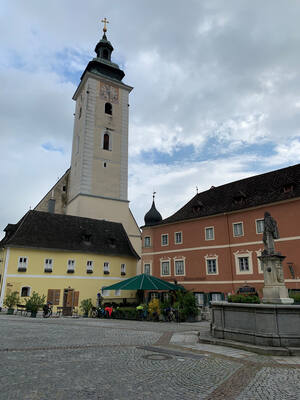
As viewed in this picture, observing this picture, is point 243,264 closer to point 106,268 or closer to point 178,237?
point 178,237

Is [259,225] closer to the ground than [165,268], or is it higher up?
higher up

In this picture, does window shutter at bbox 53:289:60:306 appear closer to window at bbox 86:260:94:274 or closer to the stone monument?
window at bbox 86:260:94:274

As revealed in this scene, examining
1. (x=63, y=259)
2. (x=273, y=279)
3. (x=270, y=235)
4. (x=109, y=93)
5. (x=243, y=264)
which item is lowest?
(x=273, y=279)

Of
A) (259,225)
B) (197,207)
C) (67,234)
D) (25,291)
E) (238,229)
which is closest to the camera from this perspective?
(259,225)

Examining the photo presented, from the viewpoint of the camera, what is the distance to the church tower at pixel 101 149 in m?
40.6

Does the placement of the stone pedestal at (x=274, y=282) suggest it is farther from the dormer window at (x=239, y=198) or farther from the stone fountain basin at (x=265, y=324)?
the dormer window at (x=239, y=198)

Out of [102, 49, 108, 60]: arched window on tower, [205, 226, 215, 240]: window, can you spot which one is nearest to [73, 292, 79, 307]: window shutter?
[205, 226, 215, 240]: window

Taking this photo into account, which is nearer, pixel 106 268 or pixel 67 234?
pixel 67 234

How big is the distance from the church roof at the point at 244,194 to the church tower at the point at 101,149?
358 inches

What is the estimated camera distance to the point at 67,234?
3288cm

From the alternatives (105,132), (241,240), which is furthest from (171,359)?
(105,132)

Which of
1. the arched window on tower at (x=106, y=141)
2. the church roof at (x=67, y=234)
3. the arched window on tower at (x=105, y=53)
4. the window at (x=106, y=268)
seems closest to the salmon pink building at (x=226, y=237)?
the church roof at (x=67, y=234)

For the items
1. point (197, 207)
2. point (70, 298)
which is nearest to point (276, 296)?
point (197, 207)

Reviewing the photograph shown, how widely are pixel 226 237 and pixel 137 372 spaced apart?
23483 mm
